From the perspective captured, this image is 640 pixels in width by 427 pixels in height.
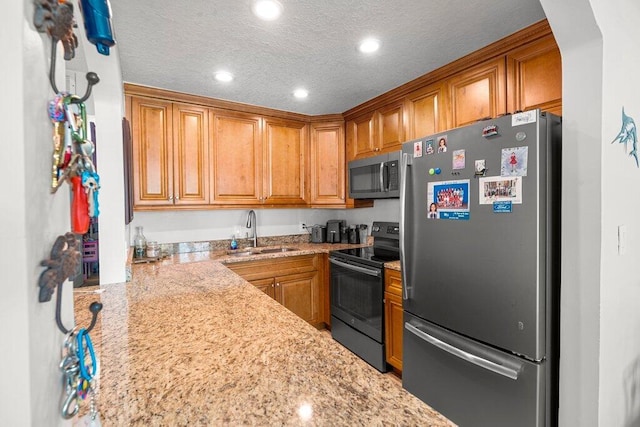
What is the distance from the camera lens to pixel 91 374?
17.2 inches

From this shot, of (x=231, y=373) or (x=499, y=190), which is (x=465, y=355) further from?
(x=231, y=373)

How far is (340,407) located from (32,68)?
28.9 inches

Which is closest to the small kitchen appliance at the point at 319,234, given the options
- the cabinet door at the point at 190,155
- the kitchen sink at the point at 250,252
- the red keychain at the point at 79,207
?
the kitchen sink at the point at 250,252

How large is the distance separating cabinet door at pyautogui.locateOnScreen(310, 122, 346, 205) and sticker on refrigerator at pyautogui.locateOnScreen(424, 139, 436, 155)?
5.04ft

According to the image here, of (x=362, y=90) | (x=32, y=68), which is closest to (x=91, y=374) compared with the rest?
(x=32, y=68)

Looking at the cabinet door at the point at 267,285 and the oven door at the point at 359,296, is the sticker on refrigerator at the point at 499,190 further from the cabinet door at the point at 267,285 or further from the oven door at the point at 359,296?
the cabinet door at the point at 267,285

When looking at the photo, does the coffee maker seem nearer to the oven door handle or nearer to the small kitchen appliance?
the small kitchen appliance

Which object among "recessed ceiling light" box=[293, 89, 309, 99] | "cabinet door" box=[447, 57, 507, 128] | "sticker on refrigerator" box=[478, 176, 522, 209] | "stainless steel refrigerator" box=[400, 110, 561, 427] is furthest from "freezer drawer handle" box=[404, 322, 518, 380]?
"recessed ceiling light" box=[293, 89, 309, 99]

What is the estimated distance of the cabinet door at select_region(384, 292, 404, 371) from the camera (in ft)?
7.54

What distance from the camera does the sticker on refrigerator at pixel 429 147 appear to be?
1.84 meters

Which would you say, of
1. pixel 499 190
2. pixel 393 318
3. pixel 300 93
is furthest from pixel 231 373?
pixel 300 93

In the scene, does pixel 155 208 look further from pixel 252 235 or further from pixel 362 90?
pixel 362 90

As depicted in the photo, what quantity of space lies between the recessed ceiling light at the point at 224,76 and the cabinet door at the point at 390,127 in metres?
1.40

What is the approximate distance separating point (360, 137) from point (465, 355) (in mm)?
2256
